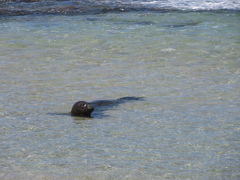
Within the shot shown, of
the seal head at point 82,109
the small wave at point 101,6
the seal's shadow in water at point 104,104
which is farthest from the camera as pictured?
the small wave at point 101,6

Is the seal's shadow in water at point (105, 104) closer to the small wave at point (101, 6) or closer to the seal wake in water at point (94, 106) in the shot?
the seal wake in water at point (94, 106)

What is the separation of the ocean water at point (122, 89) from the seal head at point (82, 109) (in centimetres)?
6

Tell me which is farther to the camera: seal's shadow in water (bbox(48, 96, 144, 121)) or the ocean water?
seal's shadow in water (bbox(48, 96, 144, 121))

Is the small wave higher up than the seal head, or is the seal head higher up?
the seal head

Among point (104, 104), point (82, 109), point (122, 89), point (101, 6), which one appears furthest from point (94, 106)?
point (101, 6)

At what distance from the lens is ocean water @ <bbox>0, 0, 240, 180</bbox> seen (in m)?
5.81

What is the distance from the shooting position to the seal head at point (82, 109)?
6965 mm

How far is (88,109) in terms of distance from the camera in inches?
276

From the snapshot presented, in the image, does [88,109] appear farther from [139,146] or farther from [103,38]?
[103,38]

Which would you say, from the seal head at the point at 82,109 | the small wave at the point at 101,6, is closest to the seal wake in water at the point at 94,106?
the seal head at the point at 82,109

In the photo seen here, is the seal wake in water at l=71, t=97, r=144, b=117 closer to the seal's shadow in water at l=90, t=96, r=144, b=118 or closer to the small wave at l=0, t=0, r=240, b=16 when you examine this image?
the seal's shadow in water at l=90, t=96, r=144, b=118

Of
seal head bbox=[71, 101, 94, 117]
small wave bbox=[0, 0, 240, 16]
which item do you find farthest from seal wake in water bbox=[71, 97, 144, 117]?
small wave bbox=[0, 0, 240, 16]

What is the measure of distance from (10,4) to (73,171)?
897 centimetres

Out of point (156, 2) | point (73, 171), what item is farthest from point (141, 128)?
point (156, 2)
